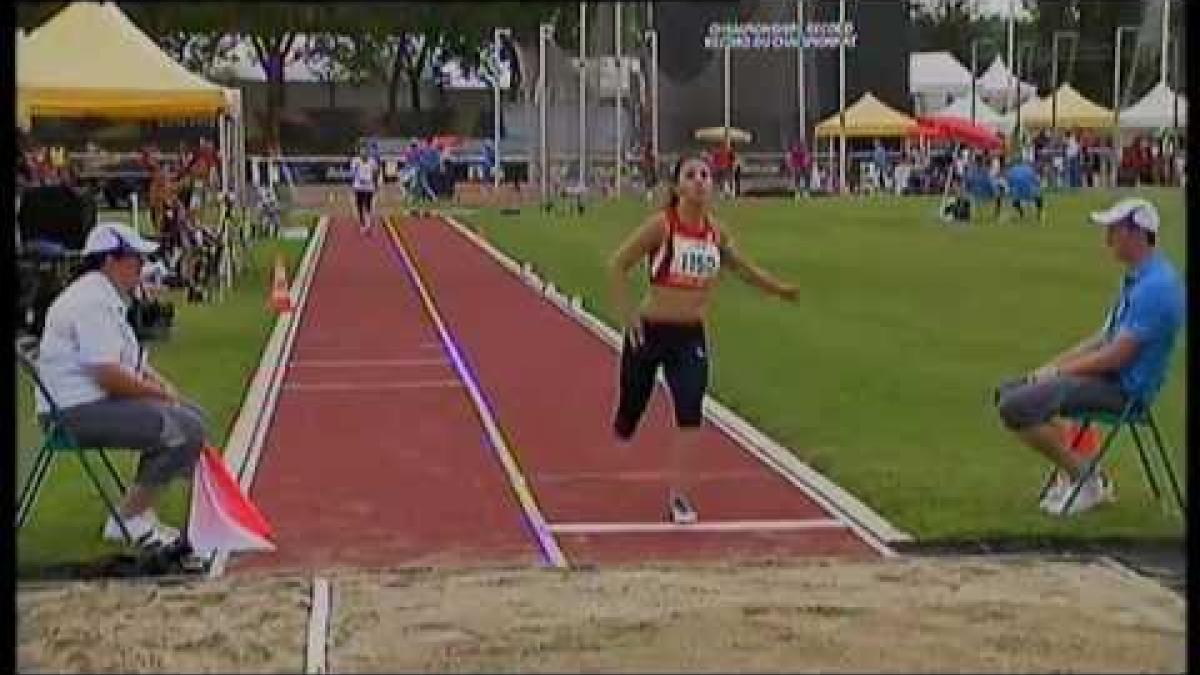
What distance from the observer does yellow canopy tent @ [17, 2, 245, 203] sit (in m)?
17.6

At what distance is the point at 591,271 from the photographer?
92.6ft

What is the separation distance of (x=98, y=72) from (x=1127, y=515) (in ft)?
38.8

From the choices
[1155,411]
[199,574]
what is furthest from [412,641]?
[1155,411]

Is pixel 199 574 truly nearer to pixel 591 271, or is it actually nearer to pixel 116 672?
pixel 116 672

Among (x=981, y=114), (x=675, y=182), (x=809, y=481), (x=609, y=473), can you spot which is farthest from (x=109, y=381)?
(x=981, y=114)

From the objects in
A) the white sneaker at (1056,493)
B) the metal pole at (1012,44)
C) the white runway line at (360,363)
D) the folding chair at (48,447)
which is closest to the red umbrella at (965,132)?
the metal pole at (1012,44)

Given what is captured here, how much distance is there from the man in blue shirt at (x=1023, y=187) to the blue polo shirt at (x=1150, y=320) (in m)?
31.0

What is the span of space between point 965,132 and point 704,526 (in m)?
26.4

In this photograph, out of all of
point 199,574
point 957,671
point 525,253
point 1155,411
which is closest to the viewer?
point 957,671

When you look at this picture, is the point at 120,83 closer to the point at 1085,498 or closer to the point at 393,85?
the point at 393,85

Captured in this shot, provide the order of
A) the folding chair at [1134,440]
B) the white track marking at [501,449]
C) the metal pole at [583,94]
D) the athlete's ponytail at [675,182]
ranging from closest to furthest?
the metal pole at [583,94], the white track marking at [501,449], the folding chair at [1134,440], the athlete's ponytail at [675,182]

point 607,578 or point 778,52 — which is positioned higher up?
point 778,52

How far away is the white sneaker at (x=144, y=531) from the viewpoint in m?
10.2

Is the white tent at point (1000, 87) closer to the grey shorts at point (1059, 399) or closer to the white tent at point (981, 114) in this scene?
the white tent at point (981, 114)
